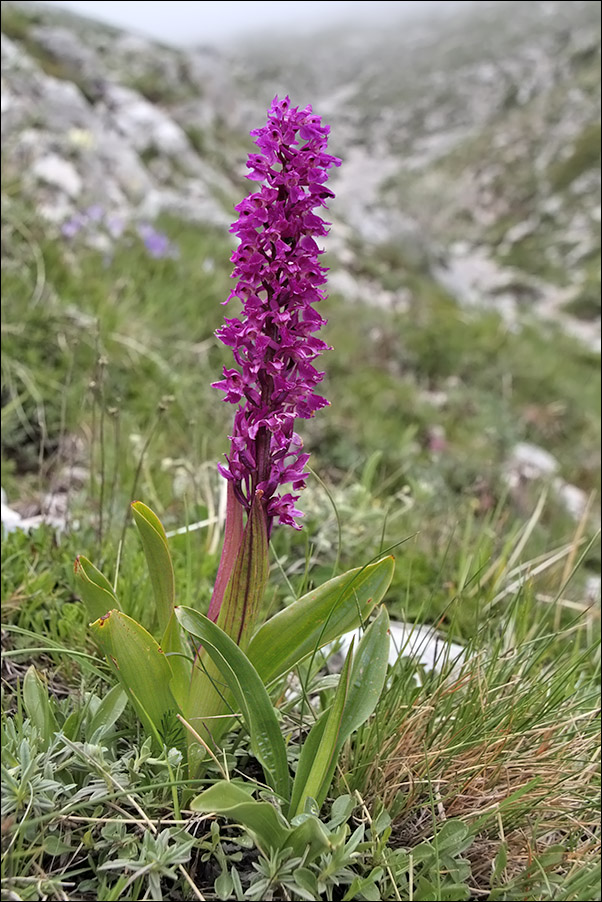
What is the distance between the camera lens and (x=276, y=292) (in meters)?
1.41

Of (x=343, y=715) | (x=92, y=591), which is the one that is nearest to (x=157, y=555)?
(x=92, y=591)

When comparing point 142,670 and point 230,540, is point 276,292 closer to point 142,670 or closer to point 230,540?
point 230,540

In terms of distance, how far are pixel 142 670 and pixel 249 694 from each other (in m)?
0.25

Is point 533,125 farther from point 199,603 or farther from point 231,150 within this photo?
point 199,603

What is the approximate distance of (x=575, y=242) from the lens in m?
23.0

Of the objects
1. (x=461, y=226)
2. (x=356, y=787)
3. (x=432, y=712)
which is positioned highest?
(x=461, y=226)

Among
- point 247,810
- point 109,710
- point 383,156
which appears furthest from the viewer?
point 383,156

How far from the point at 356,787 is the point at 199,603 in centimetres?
95

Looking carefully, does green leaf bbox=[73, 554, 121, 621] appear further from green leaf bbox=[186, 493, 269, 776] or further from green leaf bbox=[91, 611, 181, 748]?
green leaf bbox=[186, 493, 269, 776]

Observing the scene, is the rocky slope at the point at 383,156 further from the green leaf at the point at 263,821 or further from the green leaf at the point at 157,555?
the green leaf at the point at 263,821

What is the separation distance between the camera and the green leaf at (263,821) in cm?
120

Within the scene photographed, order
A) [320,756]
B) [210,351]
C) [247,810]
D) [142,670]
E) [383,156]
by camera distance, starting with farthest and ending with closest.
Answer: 1. [383,156]
2. [210,351]
3. [142,670]
4. [320,756]
5. [247,810]

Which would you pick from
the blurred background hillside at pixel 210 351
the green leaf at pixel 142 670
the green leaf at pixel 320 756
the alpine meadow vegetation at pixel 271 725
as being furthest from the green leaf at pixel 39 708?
the blurred background hillside at pixel 210 351

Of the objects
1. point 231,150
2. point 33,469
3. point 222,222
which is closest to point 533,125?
point 231,150
